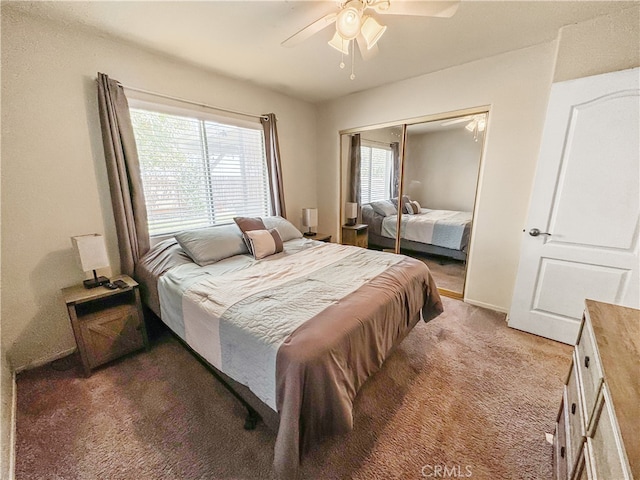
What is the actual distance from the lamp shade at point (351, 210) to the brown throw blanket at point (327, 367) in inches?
91.9

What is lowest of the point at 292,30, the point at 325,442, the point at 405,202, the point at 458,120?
the point at 325,442

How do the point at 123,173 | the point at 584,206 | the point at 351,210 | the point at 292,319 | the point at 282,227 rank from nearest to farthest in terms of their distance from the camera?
the point at 292,319, the point at 584,206, the point at 123,173, the point at 282,227, the point at 351,210

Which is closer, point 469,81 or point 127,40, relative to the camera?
point 127,40

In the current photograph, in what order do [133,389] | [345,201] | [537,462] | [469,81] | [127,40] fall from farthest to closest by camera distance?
[345,201], [469,81], [127,40], [133,389], [537,462]

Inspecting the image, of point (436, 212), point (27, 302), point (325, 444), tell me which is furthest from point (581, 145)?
point (27, 302)

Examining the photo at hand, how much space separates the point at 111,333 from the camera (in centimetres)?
191

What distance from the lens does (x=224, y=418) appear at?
150cm

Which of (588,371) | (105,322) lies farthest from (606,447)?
(105,322)

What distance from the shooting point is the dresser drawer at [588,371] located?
2.68 feet

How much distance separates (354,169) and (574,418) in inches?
129

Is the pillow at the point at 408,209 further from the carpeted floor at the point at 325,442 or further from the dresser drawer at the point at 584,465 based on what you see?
the dresser drawer at the point at 584,465

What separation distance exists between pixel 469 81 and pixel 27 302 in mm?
4212

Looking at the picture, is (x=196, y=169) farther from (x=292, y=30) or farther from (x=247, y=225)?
(x=292, y=30)

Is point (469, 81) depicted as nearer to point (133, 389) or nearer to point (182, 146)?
point (182, 146)
